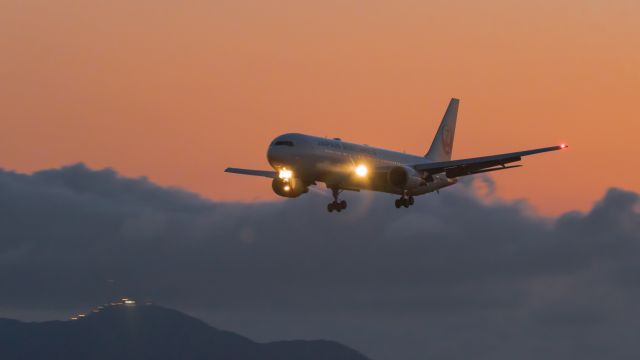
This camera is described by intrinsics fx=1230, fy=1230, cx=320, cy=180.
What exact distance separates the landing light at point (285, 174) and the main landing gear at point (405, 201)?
12.9 m

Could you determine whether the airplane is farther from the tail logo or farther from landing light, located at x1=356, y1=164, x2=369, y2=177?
the tail logo

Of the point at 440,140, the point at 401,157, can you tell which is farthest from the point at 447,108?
the point at 401,157

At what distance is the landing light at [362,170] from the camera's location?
105000mm

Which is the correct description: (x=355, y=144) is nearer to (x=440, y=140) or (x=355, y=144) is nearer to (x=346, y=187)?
(x=346, y=187)

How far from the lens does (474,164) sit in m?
109

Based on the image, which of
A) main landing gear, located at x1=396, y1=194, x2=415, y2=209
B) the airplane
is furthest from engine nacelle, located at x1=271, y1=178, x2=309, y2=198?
main landing gear, located at x1=396, y1=194, x2=415, y2=209

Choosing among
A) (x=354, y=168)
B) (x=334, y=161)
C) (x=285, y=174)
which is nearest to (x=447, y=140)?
(x=354, y=168)

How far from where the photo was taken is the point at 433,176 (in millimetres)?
113812

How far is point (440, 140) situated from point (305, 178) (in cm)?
3402

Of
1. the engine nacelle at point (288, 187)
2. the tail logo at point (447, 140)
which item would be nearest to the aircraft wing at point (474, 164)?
the engine nacelle at point (288, 187)

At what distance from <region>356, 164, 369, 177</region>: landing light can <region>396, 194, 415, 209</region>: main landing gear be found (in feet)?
17.9

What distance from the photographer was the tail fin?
429 feet

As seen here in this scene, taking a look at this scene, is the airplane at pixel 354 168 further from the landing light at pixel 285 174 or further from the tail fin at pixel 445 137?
the tail fin at pixel 445 137

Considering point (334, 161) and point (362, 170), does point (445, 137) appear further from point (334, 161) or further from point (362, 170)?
point (334, 161)
